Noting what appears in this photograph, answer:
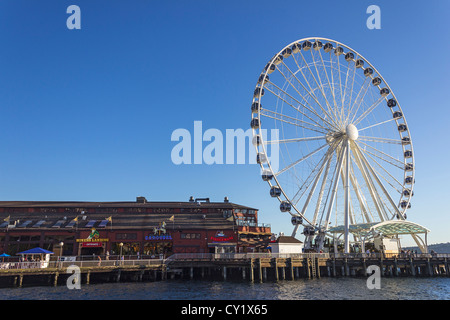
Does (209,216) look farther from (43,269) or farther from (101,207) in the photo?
(43,269)

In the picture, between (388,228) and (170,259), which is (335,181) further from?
(170,259)

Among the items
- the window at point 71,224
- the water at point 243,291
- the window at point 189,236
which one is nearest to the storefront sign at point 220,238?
the window at point 189,236

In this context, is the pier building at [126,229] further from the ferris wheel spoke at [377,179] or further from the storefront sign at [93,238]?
the ferris wheel spoke at [377,179]

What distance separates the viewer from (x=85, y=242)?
54781 millimetres

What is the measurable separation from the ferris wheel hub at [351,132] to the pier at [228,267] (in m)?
17.4

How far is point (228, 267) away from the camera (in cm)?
4628

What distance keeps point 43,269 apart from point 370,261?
41.3m

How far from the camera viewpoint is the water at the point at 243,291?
31.3 m

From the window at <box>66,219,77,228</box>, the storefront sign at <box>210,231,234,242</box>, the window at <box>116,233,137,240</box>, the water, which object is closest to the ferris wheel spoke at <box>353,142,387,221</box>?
the water

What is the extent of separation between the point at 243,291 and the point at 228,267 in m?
12.3

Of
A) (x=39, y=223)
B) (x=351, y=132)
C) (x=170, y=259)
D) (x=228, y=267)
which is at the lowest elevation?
(x=228, y=267)

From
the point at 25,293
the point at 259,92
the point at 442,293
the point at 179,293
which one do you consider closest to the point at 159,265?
the point at 179,293

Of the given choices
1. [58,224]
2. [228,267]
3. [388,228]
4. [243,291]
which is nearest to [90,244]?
[58,224]

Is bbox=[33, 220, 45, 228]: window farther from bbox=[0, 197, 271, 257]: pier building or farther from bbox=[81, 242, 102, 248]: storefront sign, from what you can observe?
bbox=[81, 242, 102, 248]: storefront sign
